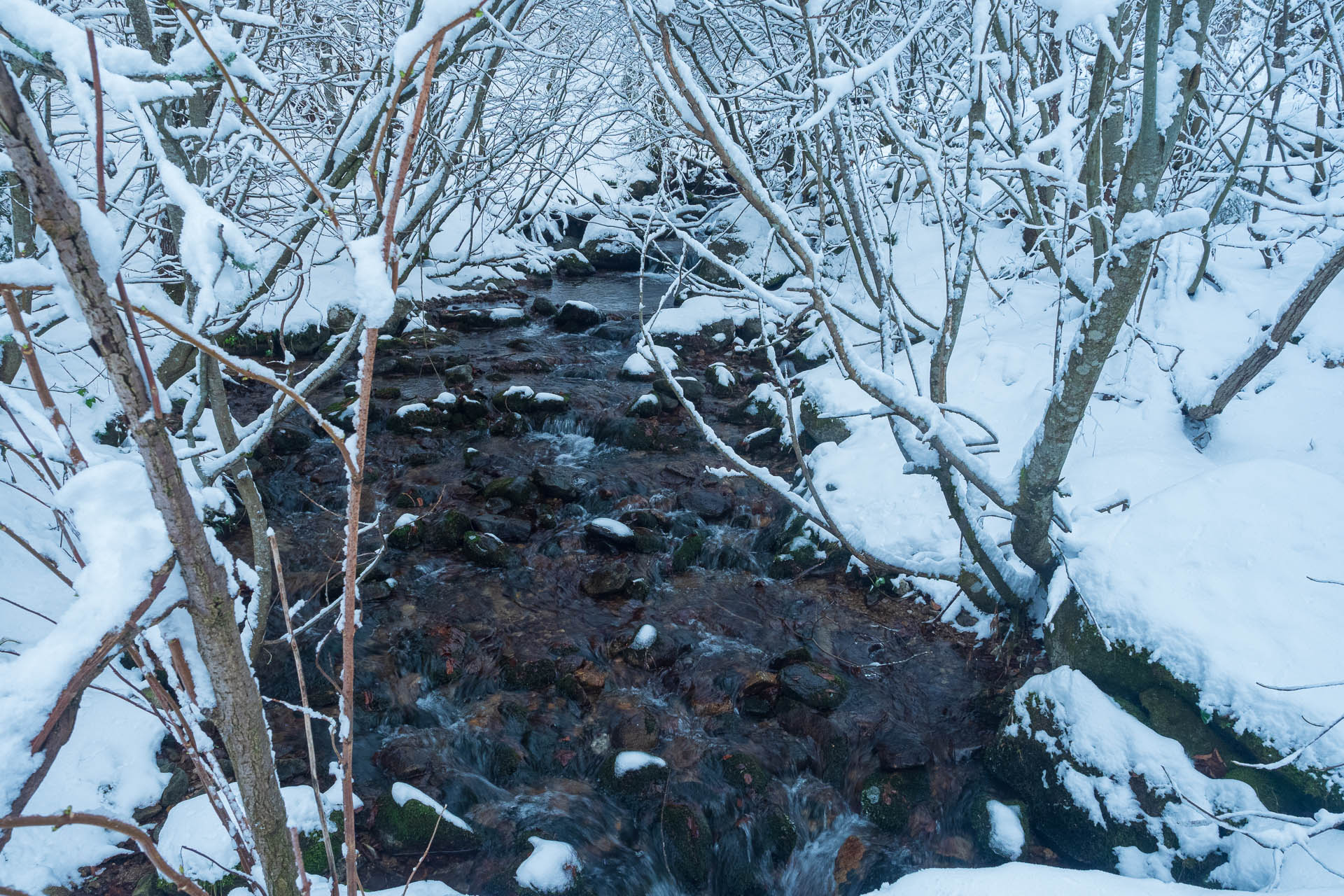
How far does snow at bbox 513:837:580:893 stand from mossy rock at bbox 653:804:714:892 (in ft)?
1.57

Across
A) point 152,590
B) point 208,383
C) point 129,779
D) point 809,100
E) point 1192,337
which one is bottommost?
point 129,779

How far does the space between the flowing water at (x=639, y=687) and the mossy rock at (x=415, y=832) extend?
0.03m

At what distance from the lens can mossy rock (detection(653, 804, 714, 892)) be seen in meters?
3.60

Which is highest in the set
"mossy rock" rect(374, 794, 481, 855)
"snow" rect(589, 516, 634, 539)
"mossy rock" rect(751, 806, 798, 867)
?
"snow" rect(589, 516, 634, 539)

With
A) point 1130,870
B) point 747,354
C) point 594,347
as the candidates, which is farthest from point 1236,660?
point 594,347

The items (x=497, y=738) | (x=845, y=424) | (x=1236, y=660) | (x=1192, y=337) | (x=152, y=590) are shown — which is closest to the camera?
(x=152, y=590)

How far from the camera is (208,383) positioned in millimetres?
2629

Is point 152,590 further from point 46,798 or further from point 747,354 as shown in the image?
point 747,354

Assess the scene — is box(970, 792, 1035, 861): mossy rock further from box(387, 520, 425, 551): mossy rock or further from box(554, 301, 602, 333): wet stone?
box(554, 301, 602, 333): wet stone

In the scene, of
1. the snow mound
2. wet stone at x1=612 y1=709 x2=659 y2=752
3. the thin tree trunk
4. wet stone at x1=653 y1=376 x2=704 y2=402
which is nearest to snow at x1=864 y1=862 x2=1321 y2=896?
wet stone at x1=612 y1=709 x2=659 y2=752

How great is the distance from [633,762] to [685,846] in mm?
541

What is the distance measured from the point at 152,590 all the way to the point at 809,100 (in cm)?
321

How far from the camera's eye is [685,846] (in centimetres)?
366

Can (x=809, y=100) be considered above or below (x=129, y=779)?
above
